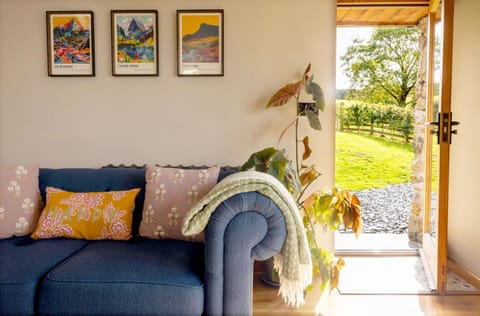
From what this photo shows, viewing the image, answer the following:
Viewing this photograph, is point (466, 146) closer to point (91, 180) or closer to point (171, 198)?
point (171, 198)

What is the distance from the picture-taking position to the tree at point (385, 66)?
4.65 m

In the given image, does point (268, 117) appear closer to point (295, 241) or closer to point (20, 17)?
point (295, 241)

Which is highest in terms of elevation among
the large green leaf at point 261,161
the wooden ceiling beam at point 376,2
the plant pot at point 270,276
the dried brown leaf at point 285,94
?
the wooden ceiling beam at point 376,2

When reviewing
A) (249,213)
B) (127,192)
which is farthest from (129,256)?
(249,213)

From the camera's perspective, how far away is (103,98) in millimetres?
2838

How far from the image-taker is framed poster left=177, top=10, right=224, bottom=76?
2758mm

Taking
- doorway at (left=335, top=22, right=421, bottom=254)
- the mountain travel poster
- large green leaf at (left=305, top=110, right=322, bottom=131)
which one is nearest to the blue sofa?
large green leaf at (left=305, top=110, right=322, bottom=131)

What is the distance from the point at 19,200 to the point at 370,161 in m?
4.14

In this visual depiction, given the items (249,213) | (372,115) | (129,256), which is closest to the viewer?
(249,213)

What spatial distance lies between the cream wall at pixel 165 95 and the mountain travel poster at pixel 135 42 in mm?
58

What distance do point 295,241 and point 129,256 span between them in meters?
0.79

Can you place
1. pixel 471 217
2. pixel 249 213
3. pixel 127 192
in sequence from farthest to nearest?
pixel 471 217 → pixel 127 192 → pixel 249 213

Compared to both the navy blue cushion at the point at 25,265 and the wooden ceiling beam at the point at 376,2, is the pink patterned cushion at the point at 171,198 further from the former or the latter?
the wooden ceiling beam at the point at 376,2

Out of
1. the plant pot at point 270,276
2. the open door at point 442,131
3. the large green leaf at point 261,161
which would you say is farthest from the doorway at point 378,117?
the large green leaf at point 261,161
